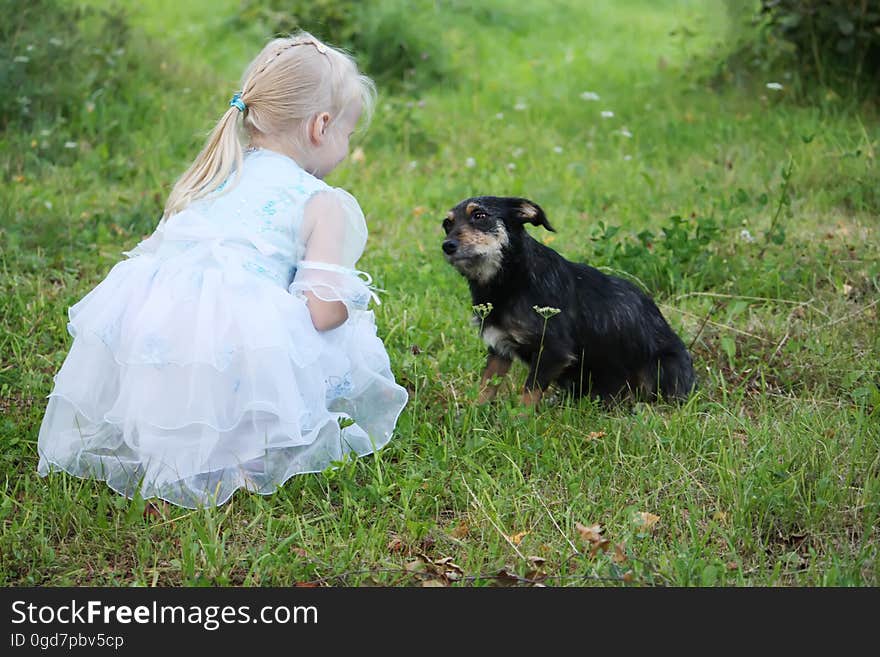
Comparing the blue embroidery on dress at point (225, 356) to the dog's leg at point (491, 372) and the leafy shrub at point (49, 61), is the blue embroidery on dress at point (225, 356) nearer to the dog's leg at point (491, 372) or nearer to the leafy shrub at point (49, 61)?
the dog's leg at point (491, 372)

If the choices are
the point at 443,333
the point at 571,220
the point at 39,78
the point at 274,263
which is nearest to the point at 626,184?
the point at 571,220

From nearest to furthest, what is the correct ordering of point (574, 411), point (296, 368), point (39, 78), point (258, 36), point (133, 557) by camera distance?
point (133, 557) < point (296, 368) < point (574, 411) < point (39, 78) < point (258, 36)

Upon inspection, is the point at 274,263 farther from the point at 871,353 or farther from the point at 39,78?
the point at 39,78

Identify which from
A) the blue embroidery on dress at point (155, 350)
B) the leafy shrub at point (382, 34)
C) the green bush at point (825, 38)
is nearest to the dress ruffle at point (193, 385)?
the blue embroidery on dress at point (155, 350)

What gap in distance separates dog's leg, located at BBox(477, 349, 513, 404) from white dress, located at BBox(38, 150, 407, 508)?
0.67 m

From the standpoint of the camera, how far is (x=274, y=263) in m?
4.02

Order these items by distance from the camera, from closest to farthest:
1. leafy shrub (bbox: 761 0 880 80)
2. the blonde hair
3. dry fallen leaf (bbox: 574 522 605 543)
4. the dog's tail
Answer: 1. dry fallen leaf (bbox: 574 522 605 543)
2. the blonde hair
3. the dog's tail
4. leafy shrub (bbox: 761 0 880 80)

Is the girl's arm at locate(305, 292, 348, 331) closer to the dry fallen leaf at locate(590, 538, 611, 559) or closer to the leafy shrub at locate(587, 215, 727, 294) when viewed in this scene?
the dry fallen leaf at locate(590, 538, 611, 559)

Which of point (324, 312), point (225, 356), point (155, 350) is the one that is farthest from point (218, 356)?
point (324, 312)

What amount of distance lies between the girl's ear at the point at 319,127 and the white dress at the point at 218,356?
5.8 inches

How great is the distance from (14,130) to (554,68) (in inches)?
225

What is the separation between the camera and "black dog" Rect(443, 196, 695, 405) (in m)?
4.51

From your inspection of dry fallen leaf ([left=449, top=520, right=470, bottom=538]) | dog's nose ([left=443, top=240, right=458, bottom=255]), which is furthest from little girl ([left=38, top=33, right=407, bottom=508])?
dry fallen leaf ([left=449, top=520, right=470, bottom=538])

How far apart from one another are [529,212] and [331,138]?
0.93 meters
